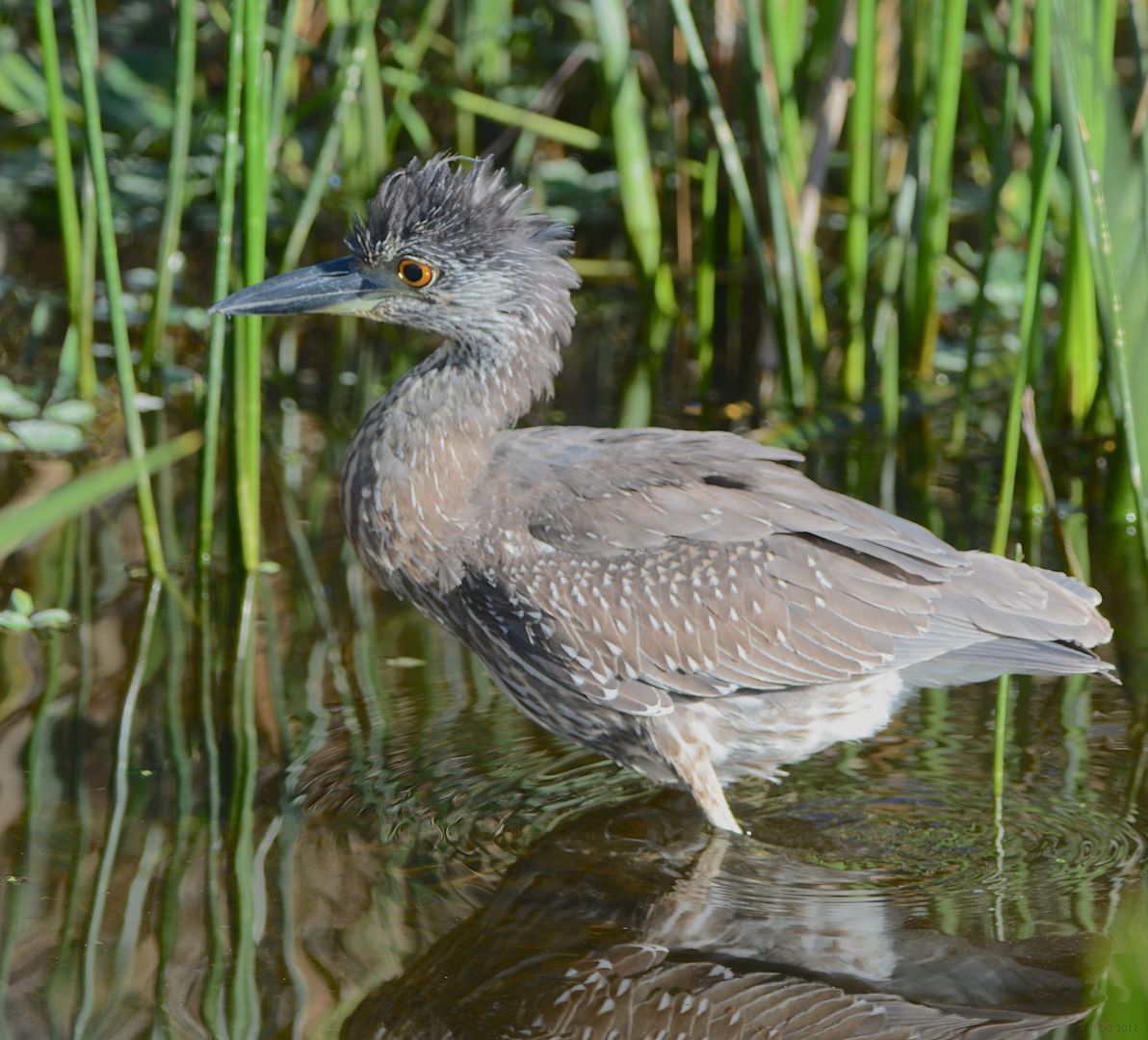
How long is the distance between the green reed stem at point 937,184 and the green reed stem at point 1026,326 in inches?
40.4

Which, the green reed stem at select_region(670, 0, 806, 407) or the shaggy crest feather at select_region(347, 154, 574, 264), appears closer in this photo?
the shaggy crest feather at select_region(347, 154, 574, 264)

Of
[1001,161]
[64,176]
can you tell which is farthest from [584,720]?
[1001,161]

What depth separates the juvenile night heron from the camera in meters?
4.36

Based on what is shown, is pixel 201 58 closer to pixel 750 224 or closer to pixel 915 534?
pixel 750 224

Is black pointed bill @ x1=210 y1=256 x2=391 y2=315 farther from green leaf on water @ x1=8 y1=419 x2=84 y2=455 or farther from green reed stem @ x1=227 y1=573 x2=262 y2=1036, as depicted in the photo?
green leaf on water @ x1=8 y1=419 x2=84 y2=455

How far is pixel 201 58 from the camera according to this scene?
8.77m

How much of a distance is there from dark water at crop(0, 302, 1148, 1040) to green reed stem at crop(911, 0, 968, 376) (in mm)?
1632

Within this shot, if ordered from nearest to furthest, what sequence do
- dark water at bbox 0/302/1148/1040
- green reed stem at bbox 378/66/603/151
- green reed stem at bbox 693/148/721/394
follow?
dark water at bbox 0/302/1148/1040, green reed stem at bbox 693/148/721/394, green reed stem at bbox 378/66/603/151

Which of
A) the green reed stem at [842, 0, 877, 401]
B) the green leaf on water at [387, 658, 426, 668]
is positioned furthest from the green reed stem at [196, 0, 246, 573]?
the green reed stem at [842, 0, 877, 401]

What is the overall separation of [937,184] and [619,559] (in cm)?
255

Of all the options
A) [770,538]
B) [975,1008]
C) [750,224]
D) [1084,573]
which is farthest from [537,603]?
[750,224]

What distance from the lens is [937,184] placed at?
615 centimetres

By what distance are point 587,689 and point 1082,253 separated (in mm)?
2602

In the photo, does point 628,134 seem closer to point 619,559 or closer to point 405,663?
point 405,663
